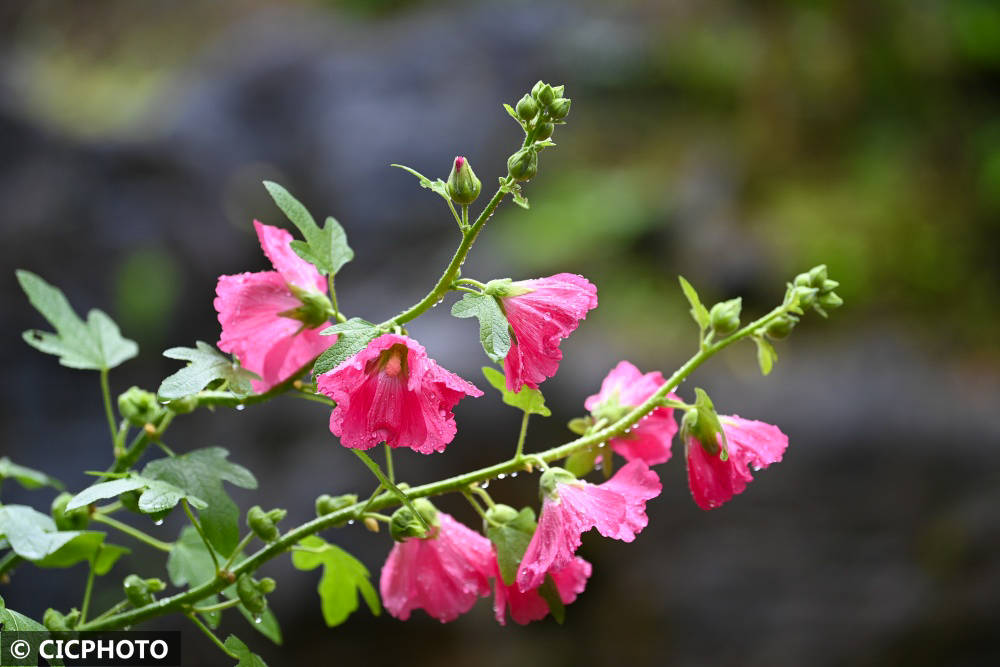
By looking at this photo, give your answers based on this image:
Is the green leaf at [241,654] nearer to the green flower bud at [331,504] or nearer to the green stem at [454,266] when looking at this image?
the green flower bud at [331,504]

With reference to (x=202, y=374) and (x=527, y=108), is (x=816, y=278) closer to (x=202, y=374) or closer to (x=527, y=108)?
(x=527, y=108)

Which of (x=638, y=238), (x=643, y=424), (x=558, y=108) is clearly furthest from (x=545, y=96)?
(x=638, y=238)

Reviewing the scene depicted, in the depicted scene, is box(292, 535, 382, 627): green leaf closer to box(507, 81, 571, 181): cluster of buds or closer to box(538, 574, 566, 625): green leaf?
box(538, 574, 566, 625): green leaf

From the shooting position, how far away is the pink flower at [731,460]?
0.54m

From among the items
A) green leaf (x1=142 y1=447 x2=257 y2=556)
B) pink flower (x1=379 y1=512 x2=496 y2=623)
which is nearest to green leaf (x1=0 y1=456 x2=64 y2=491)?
green leaf (x1=142 y1=447 x2=257 y2=556)

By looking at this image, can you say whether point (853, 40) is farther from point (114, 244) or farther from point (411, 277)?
point (114, 244)

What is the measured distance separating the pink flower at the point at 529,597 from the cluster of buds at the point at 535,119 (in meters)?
0.23

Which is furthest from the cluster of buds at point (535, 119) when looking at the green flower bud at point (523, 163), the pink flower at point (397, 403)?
the pink flower at point (397, 403)

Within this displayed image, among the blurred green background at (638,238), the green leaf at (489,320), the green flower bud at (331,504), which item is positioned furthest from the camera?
the blurred green background at (638,238)

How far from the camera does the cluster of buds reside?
18.6 inches

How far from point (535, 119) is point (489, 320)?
0.11 m

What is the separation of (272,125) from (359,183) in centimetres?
40

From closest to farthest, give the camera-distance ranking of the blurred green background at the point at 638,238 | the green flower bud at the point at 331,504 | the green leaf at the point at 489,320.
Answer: the green leaf at the point at 489,320, the green flower bud at the point at 331,504, the blurred green background at the point at 638,238

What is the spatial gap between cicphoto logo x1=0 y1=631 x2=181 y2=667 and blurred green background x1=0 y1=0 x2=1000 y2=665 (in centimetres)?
141
